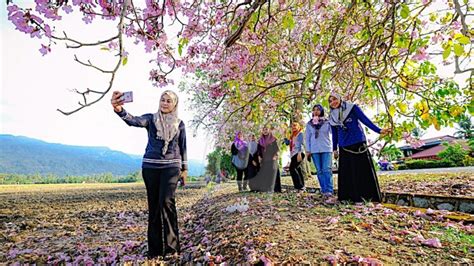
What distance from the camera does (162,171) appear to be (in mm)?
3996

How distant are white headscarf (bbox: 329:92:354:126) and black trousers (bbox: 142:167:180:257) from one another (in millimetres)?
2766

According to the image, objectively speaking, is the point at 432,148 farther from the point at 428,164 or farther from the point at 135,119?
the point at 135,119

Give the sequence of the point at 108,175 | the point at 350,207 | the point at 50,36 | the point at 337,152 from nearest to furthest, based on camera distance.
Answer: the point at 50,36 < the point at 350,207 < the point at 337,152 < the point at 108,175

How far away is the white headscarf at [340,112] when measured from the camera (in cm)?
540

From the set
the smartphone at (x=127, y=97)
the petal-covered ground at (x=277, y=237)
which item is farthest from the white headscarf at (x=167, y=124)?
the petal-covered ground at (x=277, y=237)

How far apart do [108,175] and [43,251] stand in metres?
41.5

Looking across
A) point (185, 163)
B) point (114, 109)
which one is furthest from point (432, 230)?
point (114, 109)

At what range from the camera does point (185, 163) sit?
4285mm

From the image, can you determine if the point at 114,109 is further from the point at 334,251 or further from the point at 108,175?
the point at 108,175

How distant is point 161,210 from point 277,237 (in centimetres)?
134

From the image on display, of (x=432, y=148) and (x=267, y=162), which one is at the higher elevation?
(x=432, y=148)

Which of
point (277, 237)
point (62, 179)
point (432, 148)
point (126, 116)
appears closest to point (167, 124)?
point (126, 116)

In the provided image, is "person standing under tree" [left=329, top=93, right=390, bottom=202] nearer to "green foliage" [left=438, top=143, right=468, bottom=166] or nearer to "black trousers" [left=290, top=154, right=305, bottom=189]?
"black trousers" [left=290, top=154, right=305, bottom=189]

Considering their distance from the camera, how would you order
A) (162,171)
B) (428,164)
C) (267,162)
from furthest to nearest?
(428,164)
(267,162)
(162,171)
